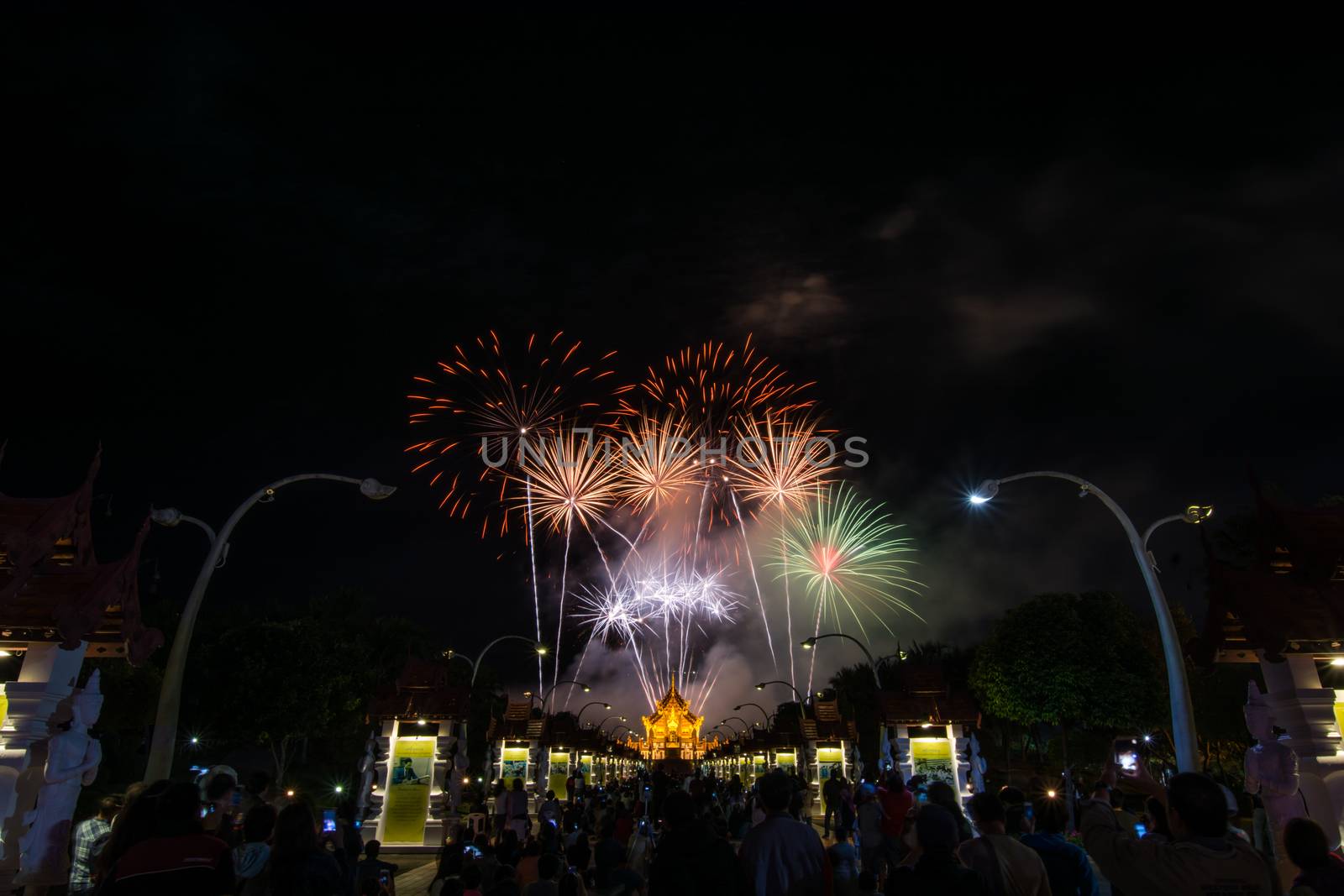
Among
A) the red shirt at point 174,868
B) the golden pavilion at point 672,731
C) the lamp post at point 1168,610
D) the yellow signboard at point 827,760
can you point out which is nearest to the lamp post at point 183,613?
the red shirt at point 174,868

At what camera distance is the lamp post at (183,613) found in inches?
534

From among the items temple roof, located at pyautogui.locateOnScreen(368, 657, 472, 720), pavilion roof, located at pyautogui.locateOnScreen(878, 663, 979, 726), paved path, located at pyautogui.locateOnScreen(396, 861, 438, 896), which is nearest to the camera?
paved path, located at pyautogui.locateOnScreen(396, 861, 438, 896)

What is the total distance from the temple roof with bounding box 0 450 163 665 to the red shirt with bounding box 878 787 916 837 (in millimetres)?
13346

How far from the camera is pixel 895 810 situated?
11195 mm

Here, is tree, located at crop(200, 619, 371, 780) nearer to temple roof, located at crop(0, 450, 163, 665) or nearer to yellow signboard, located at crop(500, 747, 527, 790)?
yellow signboard, located at crop(500, 747, 527, 790)

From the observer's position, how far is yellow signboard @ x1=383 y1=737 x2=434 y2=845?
22.6m

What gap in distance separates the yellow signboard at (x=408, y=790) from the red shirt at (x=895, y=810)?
53.4ft

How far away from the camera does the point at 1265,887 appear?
4023 mm

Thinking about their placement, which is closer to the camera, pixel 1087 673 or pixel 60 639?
pixel 60 639

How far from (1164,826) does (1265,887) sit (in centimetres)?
131

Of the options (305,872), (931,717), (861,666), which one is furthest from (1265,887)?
(861,666)

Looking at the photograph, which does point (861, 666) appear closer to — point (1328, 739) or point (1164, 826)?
point (1328, 739)

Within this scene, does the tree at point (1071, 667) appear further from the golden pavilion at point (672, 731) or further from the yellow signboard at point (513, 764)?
the golden pavilion at point (672, 731)

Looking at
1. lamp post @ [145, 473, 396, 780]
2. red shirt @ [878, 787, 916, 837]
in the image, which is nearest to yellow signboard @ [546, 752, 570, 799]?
lamp post @ [145, 473, 396, 780]
